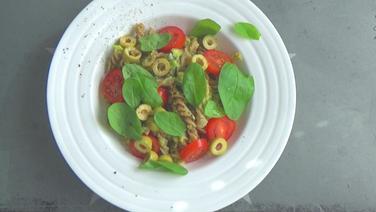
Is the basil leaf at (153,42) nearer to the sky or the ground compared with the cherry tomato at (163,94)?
nearer to the sky

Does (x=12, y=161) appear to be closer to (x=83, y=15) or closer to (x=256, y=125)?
(x=83, y=15)

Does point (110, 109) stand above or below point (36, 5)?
below

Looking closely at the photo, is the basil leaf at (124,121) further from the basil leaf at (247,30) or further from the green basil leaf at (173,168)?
the basil leaf at (247,30)

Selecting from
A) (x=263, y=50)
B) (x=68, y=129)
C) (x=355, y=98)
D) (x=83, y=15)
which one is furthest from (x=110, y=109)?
(x=355, y=98)

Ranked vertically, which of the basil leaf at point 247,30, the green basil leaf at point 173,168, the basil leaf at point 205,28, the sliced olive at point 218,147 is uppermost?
the basil leaf at point 247,30

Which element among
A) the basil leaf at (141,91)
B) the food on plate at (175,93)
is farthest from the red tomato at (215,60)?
the basil leaf at (141,91)

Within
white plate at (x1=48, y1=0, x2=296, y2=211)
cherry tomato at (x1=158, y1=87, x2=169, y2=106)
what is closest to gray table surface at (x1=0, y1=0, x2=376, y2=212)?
white plate at (x1=48, y1=0, x2=296, y2=211)

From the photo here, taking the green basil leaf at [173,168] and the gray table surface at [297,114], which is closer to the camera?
the green basil leaf at [173,168]

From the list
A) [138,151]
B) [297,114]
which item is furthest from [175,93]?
[297,114]
